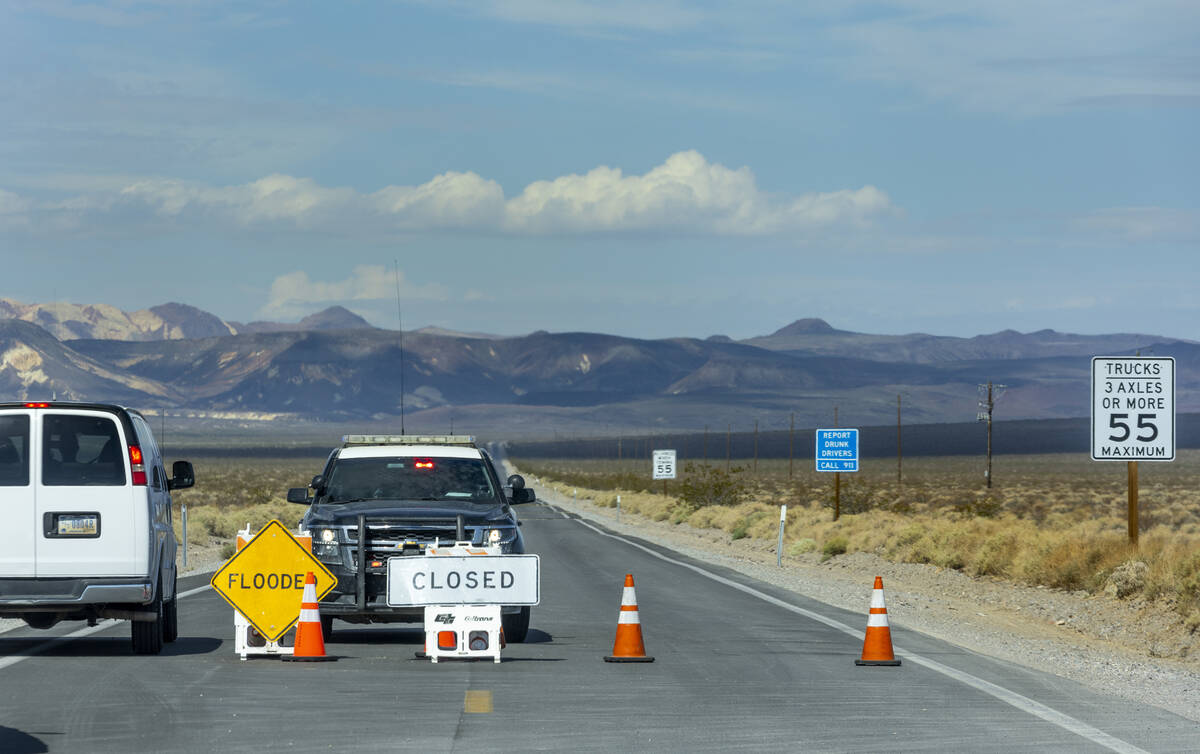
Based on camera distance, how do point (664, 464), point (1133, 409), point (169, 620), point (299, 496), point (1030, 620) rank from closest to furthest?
point (169, 620) < point (299, 496) < point (1133, 409) < point (1030, 620) < point (664, 464)

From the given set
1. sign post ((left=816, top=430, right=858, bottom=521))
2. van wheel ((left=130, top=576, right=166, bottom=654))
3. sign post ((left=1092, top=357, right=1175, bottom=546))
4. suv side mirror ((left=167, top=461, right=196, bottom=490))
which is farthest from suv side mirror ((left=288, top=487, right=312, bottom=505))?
sign post ((left=816, top=430, right=858, bottom=521))

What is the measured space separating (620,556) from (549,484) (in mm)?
85471

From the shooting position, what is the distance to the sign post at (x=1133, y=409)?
2241 centimetres

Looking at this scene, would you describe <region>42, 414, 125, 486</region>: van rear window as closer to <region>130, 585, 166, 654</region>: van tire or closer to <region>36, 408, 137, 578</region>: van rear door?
<region>36, 408, 137, 578</region>: van rear door

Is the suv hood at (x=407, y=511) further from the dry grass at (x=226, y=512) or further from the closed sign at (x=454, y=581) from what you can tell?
the dry grass at (x=226, y=512)

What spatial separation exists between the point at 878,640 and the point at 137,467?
6378 mm

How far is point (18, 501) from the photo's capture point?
13438mm

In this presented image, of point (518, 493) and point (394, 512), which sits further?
point (518, 493)

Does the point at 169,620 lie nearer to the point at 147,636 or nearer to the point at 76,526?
the point at 147,636

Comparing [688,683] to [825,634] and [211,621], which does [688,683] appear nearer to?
[825,634]

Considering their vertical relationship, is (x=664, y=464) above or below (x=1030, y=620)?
above

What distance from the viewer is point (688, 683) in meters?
13.0

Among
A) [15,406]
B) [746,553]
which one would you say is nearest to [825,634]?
[15,406]

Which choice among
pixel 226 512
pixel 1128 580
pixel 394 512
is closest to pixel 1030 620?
pixel 1128 580
